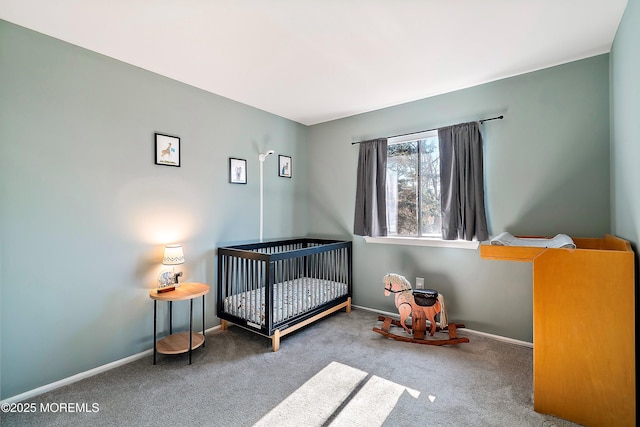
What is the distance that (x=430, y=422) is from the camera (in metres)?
1.65

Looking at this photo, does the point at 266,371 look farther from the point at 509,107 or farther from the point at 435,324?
the point at 509,107

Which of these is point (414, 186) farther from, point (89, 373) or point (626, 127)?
point (89, 373)

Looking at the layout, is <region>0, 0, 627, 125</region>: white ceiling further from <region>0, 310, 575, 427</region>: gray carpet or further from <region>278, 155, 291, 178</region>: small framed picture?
<region>0, 310, 575, 427</region>: gray carpet

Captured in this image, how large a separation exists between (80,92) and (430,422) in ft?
10.9

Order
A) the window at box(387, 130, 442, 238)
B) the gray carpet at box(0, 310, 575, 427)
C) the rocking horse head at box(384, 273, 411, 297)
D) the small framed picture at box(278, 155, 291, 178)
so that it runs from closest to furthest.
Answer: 1. the gray carpet at box(0, 310, 575, 427)
2. the rocking horse head at box(384, 273, 411, 297)
3. the window at box(387, 130, 442, 238)
4. the small framed picture at box(278, 155, 291, 178)

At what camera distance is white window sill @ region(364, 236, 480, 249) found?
289 cm

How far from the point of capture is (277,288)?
2771 mm

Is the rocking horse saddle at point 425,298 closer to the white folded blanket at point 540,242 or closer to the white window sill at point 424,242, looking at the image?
the white window sill at point 424,242

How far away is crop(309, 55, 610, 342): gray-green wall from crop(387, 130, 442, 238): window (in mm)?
169

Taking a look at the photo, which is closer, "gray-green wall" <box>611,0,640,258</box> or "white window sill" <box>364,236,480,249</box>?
"gray-green wall" <box>611,0,640,258</box>

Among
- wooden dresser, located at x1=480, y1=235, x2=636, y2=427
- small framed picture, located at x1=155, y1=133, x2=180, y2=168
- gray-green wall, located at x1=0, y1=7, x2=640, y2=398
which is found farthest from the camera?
small framed picture, located at x1=155, y1=133, x2=180, y2=168

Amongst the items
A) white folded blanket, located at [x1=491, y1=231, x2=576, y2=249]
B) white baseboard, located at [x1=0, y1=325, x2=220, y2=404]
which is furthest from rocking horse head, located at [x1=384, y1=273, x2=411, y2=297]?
white baseboard, located at [x1=0, y1=325, x2=220, y2=404]

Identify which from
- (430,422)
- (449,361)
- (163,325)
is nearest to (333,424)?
(430,422)

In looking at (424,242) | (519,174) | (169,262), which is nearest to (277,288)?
(169,262)
